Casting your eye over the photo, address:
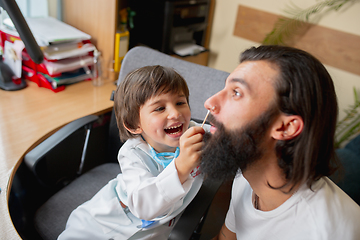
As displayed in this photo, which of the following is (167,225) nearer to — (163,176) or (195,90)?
(163,176)

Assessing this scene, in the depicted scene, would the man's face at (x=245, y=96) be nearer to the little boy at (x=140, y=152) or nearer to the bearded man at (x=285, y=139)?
the bearded man at (x=285, y=139)

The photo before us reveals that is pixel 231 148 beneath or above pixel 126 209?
above

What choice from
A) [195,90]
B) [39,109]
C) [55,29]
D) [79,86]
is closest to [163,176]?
[195,90]

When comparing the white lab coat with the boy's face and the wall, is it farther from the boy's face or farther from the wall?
the wall

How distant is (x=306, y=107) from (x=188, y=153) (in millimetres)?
357

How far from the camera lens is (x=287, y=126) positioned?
0.83m

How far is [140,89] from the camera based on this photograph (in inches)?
41.1

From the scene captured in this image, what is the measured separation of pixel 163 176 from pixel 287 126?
40cm

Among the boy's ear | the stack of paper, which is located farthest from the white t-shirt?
the stack of paper

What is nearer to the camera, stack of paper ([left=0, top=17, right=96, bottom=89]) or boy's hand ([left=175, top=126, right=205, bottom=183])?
boy's hand ([left=175, top=126, right=205, bottom=183])

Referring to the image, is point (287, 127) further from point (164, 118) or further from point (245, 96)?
point (164, 118)

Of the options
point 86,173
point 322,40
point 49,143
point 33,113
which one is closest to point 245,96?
point 49,143

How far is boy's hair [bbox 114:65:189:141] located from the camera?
104 centimetres

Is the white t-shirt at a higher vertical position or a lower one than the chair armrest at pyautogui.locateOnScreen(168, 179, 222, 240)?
higher
